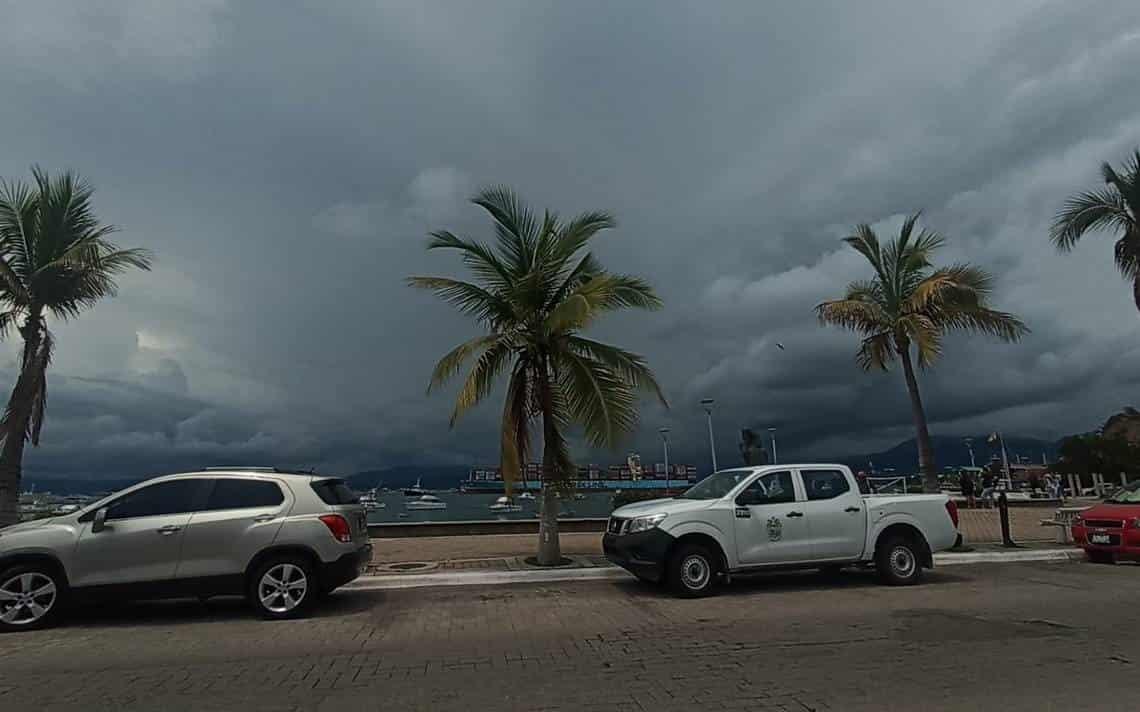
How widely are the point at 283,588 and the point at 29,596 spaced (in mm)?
2821

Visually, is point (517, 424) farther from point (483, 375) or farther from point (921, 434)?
point (921, 434)

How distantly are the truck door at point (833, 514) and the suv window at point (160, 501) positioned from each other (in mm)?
8277

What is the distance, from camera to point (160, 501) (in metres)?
8.95

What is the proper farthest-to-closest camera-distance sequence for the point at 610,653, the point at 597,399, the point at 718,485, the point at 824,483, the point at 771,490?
the point at 597,399 → the point at 718,485 → the point at 824,483 → the point at 771,490 → the point at 610,653

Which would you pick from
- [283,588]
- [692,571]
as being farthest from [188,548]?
[692,571]

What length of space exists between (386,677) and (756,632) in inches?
152

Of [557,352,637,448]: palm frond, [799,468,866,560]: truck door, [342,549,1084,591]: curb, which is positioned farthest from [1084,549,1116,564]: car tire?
[557,352,637,448]: palm frond

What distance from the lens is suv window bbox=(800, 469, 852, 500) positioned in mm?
10711

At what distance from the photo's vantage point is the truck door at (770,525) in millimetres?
10203

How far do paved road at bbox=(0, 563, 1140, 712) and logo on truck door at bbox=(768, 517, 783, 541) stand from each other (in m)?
0.82

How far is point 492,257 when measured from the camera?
43.7 ft

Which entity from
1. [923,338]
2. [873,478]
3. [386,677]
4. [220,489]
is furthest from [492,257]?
[873,478]

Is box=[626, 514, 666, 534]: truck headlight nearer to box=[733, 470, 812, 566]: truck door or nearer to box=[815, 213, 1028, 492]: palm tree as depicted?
box=[733, 470, 812, 566]: truck door

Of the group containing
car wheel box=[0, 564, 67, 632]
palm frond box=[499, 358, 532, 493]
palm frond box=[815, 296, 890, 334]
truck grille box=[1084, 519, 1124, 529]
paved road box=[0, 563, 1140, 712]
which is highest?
palm frond box=[815, 296, 890, 334]
